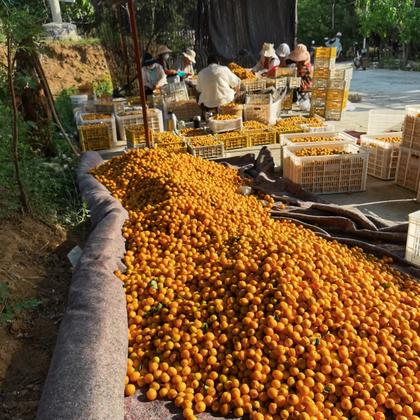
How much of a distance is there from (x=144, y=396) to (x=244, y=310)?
2.60 feet

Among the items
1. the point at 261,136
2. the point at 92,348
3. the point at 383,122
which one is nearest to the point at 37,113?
the point at 261,136

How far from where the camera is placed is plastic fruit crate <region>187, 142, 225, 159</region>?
6.83 meters

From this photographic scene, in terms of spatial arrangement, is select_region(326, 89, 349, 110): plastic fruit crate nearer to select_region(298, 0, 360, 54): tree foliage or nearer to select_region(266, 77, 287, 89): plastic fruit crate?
select_region(266, 77, 287, 89): plastic fruit crate

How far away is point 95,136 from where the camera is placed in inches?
312

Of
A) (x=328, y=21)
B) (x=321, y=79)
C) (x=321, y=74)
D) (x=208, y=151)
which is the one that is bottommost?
(x=208, y=151)

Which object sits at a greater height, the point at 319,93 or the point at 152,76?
the point at 152,76

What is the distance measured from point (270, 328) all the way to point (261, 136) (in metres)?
5.76

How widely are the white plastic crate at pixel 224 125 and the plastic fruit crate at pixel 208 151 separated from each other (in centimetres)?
95

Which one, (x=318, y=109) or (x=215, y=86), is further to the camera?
(x=318, y=109)

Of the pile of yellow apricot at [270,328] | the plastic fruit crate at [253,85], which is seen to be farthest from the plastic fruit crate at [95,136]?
the pile of yellow apricot at [270,328]

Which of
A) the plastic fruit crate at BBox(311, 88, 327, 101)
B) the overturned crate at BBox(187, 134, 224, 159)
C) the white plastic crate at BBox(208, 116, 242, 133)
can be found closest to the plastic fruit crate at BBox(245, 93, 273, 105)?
the white plastic crate at BBox(208, 116, 242, 133)

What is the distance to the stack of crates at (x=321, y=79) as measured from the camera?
9.31 meters

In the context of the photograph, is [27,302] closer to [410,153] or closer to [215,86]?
[410,153]

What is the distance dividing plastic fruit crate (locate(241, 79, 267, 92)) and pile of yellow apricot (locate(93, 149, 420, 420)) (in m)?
6.92
